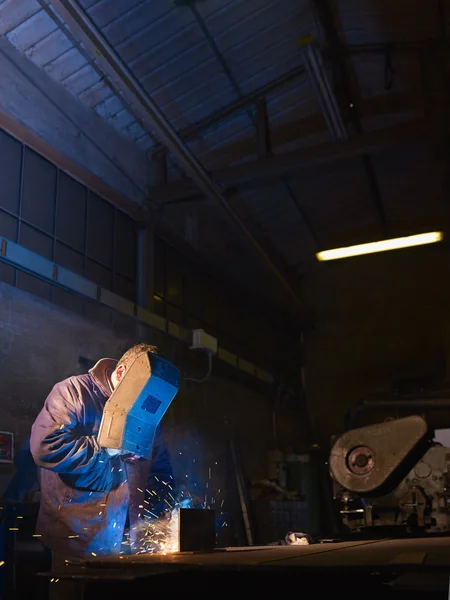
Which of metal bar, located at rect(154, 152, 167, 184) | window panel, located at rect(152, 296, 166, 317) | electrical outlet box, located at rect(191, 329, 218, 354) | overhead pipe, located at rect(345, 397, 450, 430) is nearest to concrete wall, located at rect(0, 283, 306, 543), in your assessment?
electrical outlet box, located at rect(191, 329, 218, 354)

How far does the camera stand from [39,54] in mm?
5777

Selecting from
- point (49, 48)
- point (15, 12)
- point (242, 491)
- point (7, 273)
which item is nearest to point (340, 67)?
point (49, 48)

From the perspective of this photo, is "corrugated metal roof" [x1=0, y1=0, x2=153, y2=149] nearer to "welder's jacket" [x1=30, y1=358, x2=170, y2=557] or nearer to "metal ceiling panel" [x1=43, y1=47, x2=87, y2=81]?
"metal ceiling panel" [x1=43, y1=47, x2=87, y2=81]

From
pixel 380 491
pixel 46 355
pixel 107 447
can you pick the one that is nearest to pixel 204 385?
pixel 46 355

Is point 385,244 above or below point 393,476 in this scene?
above

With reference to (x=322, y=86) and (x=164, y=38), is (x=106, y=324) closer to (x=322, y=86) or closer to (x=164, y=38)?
(x=164, y=38)

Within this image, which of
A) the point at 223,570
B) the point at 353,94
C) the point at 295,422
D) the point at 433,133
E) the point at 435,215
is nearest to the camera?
the point at 223,570

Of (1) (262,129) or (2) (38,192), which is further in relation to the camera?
(1) (262,129)

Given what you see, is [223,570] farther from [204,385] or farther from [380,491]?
[204,385]

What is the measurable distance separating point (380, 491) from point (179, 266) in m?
4.38

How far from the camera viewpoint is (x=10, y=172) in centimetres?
543

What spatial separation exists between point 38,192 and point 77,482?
2760 millimetres

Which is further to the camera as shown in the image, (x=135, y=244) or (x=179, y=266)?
(x=179, y=266)

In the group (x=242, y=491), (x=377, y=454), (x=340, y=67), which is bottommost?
(x=242, y=491)
